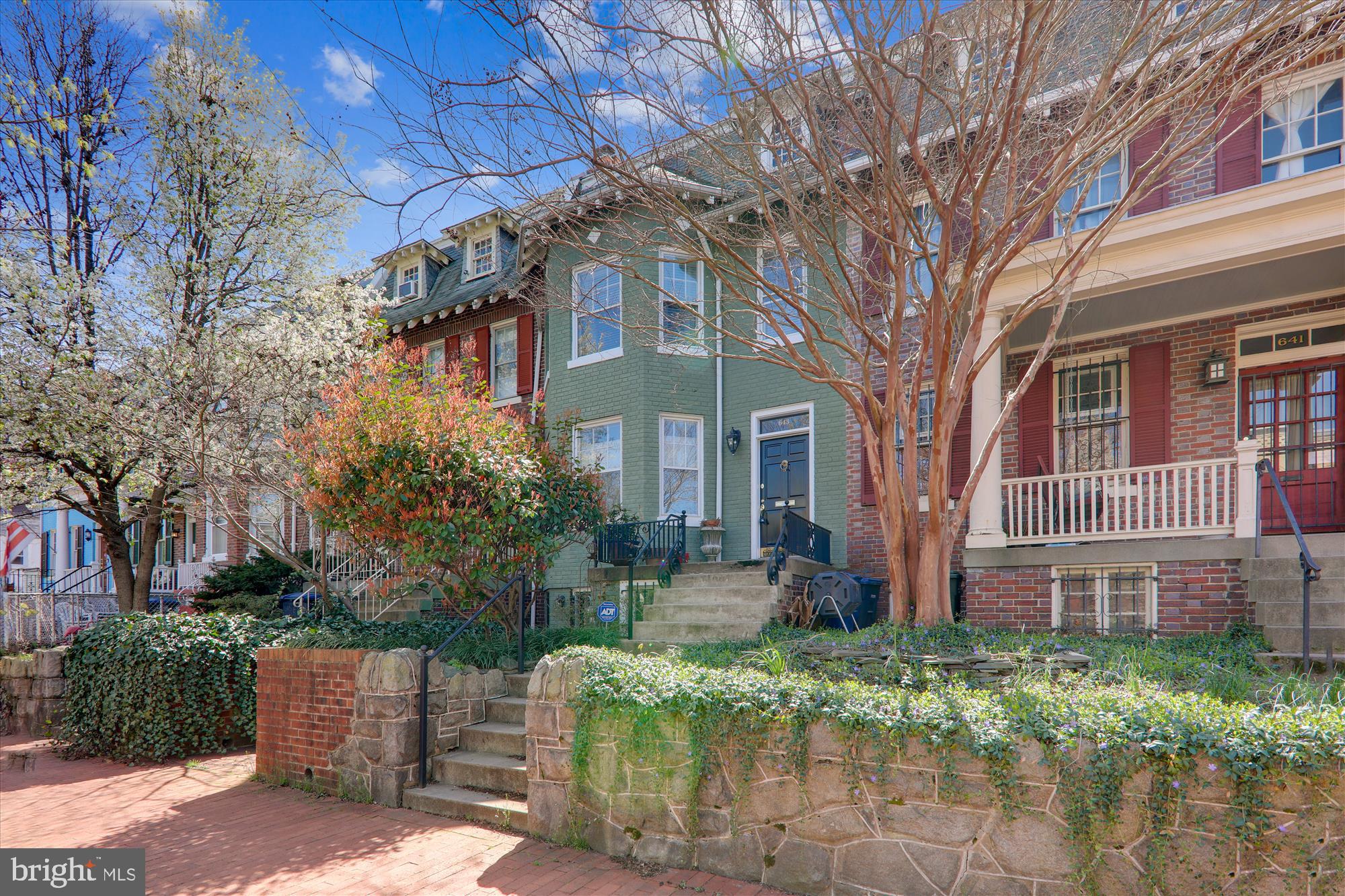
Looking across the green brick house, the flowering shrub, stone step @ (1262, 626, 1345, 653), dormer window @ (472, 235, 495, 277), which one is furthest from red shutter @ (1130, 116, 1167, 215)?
dormer window @ (472, 235, 495, 277)

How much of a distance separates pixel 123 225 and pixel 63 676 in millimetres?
5592

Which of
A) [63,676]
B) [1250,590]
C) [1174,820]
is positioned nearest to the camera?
[1174,820]

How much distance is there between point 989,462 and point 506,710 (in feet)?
17.2

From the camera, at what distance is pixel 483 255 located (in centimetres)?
1653

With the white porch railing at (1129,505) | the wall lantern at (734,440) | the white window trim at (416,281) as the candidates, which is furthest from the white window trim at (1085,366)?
the white window trim at (416,281)

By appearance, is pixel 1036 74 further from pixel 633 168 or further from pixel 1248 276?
pixel 1248 276

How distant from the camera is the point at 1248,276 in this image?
7.95 meters

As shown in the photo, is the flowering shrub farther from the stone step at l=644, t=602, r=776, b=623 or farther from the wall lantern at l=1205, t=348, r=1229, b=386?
the wall lantern at l=1205, t=348, r=1229, b=386

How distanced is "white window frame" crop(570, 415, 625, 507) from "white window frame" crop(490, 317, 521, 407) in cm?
203

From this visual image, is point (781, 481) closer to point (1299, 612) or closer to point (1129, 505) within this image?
point (1129, 505)

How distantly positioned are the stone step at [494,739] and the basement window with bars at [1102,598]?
5.09 metres

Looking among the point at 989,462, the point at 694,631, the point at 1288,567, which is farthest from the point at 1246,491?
the point at 694,631

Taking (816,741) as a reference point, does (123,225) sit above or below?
above

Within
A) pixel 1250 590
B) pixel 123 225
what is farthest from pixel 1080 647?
pixel 123 225
